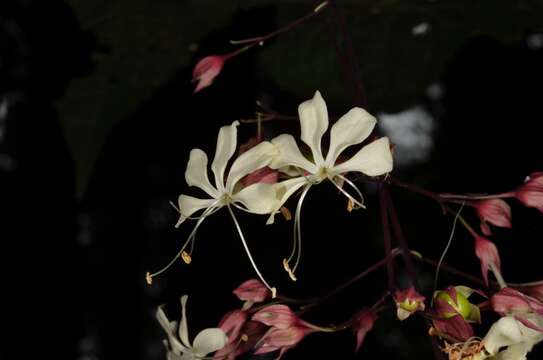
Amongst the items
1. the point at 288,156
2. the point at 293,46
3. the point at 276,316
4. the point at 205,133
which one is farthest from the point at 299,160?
the point at 205,133

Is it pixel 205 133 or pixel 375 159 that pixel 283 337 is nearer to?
pixel 375 159

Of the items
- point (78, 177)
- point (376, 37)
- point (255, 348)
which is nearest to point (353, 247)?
point (376, 37)

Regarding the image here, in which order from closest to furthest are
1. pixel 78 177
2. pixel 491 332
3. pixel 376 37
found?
pixel 491 332, pixel 78 177, pixel 376 37

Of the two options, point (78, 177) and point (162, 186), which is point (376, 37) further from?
point (162, 186)

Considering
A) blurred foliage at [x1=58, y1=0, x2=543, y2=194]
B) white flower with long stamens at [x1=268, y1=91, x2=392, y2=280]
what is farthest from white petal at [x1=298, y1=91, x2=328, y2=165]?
blurred foliage at [x1=58, y1=0, x2=543, y2=194]

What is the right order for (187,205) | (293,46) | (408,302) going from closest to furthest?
1. (408,302)
2. (187,205)
3. (293,46)

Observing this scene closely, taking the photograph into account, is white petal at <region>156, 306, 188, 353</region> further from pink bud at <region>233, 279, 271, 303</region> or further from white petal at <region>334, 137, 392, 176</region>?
white petal at <region>334, 137, 392, 176</region>

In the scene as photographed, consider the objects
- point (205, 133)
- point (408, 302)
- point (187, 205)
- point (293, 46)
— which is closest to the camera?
point (408, 302)
